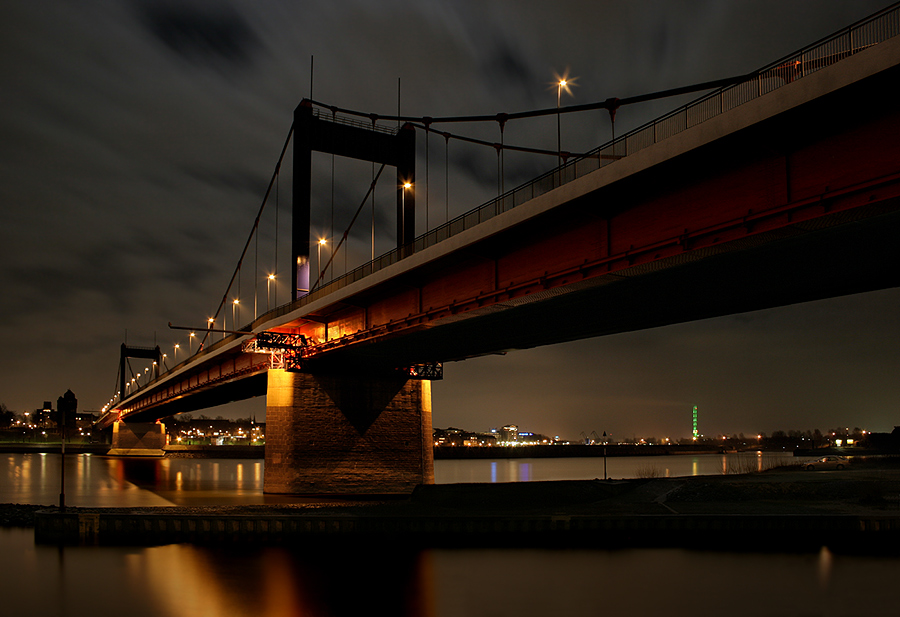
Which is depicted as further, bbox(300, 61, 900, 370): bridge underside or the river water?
the river water

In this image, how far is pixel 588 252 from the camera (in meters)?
21.2

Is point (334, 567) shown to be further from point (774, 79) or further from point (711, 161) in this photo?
point (774, 79)

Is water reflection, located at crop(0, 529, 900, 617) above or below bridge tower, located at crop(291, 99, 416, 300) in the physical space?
below

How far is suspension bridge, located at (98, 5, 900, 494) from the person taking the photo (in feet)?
47.9

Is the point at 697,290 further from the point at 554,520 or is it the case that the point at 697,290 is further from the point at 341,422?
the point at 341,422

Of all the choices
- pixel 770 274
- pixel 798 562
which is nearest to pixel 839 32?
pixel 770 274

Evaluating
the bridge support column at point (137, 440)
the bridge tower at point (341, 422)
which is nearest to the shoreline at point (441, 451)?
the bridge support column at point (137, 440)

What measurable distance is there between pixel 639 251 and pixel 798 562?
393 inches

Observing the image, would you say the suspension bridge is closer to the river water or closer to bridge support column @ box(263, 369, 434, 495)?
bridge support column @ box(263, 369, 434, 495)

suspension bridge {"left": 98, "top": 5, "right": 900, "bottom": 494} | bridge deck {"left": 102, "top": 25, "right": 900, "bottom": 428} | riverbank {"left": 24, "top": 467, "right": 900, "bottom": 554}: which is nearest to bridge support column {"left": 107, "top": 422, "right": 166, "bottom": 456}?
suspension bridge {"left": 98, "top": 5, "right": 900, "bottom": 494}

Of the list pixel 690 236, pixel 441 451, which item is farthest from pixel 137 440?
pixel 690 236

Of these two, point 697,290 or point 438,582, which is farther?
point 697,290

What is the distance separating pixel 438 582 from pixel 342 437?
2209cm

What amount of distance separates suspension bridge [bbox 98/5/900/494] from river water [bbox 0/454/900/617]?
26.7ft
